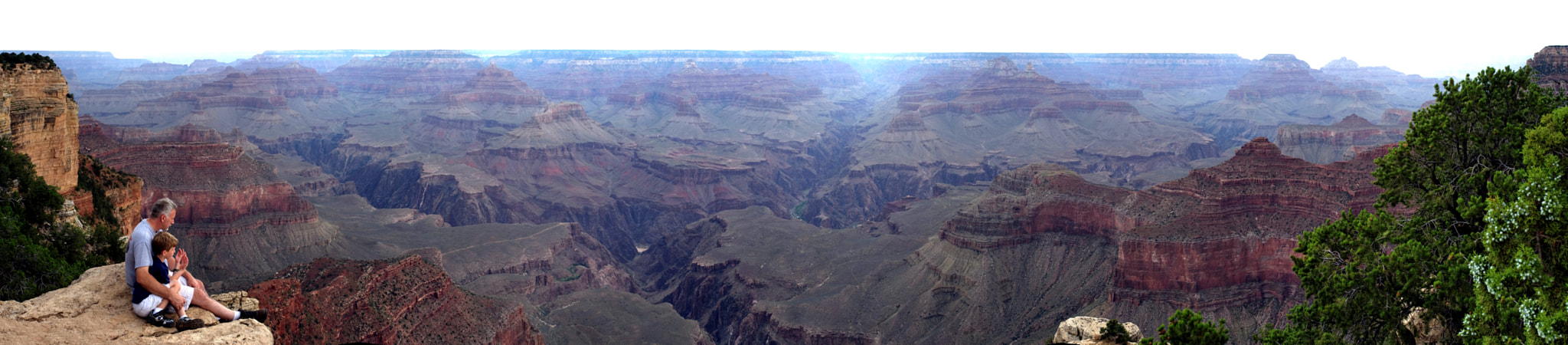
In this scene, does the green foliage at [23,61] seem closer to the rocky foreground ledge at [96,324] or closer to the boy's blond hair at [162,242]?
the rocky foreground ledge at [96,324]

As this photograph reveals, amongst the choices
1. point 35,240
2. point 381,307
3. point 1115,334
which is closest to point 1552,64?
point 1115,334

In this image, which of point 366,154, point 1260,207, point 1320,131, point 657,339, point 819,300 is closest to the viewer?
point 1260,207

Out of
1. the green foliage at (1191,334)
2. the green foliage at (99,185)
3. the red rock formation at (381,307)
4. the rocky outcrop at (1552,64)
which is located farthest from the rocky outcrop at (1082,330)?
the rocky outcrop at (1552,64)

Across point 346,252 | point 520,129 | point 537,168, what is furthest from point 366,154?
point 346,252

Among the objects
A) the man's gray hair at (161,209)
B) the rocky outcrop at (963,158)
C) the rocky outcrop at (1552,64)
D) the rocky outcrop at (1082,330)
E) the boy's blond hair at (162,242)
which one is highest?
the rocky outcrop at (1552,64)

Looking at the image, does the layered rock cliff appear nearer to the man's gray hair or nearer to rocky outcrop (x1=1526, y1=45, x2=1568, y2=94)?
rocky outcrop (x1=1526, y1=45, x2=1568, y2=94)

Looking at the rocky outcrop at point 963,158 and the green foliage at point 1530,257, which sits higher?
the green foliage at point 1530,257

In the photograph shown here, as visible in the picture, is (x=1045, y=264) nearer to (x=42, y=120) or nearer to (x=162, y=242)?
(x=42, y=120)

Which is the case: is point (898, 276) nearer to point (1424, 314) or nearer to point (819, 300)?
point (819, 300)
